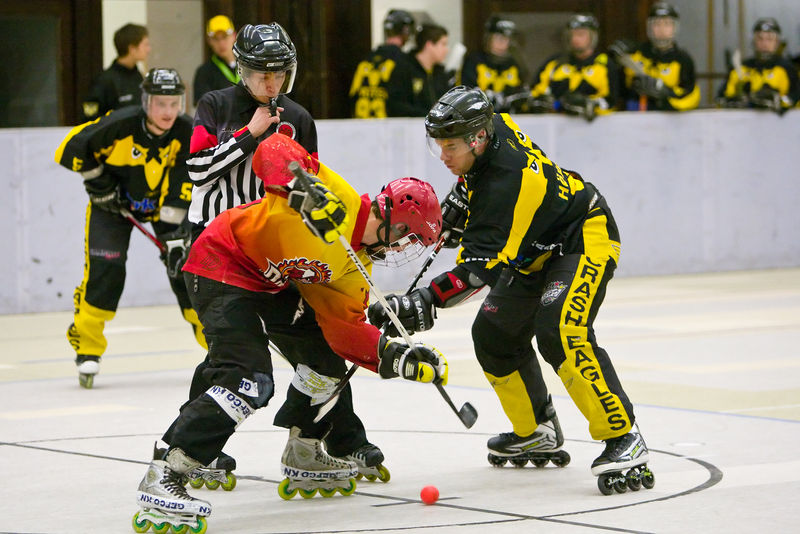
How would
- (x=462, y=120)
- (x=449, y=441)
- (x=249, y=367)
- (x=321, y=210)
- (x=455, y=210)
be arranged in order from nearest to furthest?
1. (x=321, y=210)
2. (x=249, y=367)
3. (x=462, y=120)
4. (x=455, y=210)
5. (x=449, y=441)

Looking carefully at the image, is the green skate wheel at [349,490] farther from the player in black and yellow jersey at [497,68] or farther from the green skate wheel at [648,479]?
the player in black and yellow jersey at [497,68]

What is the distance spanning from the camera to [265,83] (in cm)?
623

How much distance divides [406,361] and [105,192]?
13.0 ft

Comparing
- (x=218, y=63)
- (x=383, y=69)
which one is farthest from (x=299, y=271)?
(x=383, y=69)

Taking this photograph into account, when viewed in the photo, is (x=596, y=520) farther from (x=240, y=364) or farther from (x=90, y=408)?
(x=90, y=408)

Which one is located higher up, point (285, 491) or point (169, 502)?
Answer: point (169, 502)

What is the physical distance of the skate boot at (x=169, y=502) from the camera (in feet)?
15.9

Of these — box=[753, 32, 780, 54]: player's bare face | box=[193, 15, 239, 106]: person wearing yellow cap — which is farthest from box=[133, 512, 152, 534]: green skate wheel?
box=[753, 32, 780, 54]: player's bare face

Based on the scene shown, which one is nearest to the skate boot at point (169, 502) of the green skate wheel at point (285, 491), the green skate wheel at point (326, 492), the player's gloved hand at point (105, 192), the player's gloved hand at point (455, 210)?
the green skate wheel at point (285, 491)

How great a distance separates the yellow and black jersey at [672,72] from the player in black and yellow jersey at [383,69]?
8.23ft

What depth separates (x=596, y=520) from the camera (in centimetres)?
498

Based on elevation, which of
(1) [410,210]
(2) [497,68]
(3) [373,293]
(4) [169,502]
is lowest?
(4) [169,502]

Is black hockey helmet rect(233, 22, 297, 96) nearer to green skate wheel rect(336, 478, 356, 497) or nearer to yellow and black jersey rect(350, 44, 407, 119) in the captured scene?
green skate wheel rect(336, 478, 356, 497)

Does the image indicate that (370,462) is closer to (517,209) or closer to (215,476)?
(215,476)
